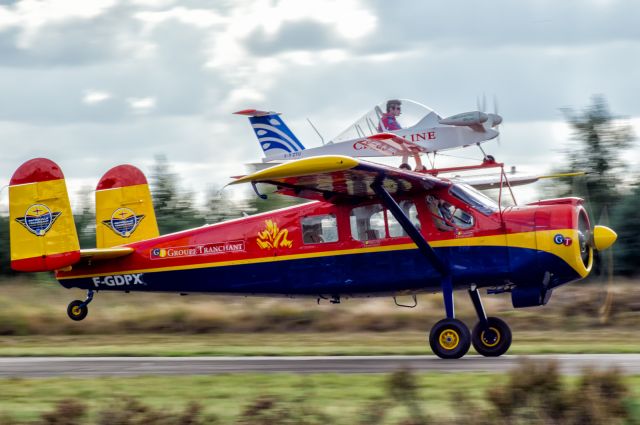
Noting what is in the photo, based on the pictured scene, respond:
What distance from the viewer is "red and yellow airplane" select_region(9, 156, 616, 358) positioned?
594 inches

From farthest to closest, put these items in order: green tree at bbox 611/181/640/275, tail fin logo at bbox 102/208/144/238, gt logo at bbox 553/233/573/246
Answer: green tree at bbox 611/181/640/275 → tail fin logo at bbox 102/208/144/238 → gt logo at bbox 553/233/573/246

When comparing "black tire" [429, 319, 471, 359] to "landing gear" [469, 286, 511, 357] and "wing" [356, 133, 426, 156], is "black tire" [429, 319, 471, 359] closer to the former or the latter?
"landing gear" [469, 286, 511, 357]

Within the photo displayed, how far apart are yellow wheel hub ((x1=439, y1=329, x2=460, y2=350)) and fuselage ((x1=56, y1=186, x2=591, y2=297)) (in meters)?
0.78

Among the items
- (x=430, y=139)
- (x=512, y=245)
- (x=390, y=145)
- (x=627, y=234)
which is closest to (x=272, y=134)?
(x=390, y=145)

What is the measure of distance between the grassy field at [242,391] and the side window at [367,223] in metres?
3.19

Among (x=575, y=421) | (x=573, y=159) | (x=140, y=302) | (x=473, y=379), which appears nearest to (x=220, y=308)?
(x=140, y=302)

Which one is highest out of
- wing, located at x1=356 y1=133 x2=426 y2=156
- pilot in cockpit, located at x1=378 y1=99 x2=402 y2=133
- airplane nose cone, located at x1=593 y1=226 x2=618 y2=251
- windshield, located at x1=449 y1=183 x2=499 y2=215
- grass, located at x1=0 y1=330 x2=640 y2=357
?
pilot in cockpit, located at x1=378 y1=99 x2=402 y2=133

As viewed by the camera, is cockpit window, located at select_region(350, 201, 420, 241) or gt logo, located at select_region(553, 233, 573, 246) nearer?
gt logo, located at select_region(553, 233, 573, 246)

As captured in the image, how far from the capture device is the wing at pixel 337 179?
13375 millimetres

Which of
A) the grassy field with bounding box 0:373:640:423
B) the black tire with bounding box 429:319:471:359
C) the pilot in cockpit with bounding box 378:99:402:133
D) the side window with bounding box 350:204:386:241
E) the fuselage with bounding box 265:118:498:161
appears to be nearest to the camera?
the grassy field with bounding box 0:373:640:423

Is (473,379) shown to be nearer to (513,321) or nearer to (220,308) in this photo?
(513,321)

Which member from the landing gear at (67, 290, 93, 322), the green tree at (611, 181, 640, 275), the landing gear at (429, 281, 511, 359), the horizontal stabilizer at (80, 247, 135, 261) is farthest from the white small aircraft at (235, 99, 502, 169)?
the green tree at (611, 181, 640, 275)

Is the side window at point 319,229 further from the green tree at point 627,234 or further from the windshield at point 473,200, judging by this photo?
the green tree at point 627,234

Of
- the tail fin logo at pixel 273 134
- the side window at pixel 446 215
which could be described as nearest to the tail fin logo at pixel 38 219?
the tail fin logo at pixel 273 134
